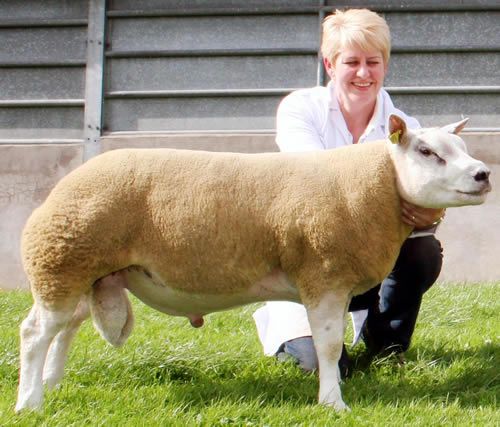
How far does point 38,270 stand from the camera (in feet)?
9.87

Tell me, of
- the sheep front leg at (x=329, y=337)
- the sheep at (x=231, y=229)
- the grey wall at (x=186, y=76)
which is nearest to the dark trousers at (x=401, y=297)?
the sheep at (x=231, y=229)

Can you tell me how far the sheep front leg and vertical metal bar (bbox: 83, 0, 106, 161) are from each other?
4562 millimetres

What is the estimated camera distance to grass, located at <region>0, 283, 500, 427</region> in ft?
9.68

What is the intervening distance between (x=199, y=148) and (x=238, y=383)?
3.88m

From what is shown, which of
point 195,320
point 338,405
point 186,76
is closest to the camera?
point 338,405

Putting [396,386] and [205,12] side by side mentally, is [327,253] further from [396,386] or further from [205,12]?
[205,12]

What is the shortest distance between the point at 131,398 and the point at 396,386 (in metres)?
1.12

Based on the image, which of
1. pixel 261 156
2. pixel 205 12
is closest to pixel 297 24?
pixel 205 12

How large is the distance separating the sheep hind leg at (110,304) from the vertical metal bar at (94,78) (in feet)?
13.8

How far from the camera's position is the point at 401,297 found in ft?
13.0

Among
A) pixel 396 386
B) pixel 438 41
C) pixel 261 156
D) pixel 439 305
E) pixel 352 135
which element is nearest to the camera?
pixel 261 156

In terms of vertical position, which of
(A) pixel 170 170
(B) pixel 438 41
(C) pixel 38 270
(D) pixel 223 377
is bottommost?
(D) pixel 223 377

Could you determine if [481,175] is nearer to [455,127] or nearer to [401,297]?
[455,127]

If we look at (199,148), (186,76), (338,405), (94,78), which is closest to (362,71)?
(338,405)
